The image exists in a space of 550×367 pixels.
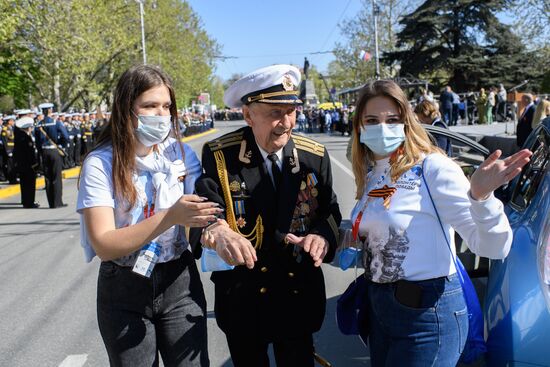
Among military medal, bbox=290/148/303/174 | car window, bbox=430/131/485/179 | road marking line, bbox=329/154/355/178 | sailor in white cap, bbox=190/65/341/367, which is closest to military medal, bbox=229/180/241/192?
sailor in white cap, bbox=190/65/341/367

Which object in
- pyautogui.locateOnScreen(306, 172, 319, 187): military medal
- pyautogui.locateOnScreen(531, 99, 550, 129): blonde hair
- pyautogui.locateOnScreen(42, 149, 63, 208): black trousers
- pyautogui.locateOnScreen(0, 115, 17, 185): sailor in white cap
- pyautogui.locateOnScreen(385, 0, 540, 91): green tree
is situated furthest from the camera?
pyautogui.locateOnScreen(385, 0, 540, 91): green tree

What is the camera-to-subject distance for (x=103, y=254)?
2.11 m

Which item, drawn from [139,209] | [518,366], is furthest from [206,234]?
[518,366]

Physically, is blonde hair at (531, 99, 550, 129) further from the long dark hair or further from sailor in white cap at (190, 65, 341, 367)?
the long dark hair

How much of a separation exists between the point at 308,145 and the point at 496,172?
0.88 meters

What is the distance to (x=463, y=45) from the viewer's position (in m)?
42.8

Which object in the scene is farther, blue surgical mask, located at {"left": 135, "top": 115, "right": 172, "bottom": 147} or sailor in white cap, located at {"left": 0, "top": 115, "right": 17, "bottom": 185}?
sailor in white cap, located at {"left": 0, "top": 115, "right": 17, "bottom": 185}

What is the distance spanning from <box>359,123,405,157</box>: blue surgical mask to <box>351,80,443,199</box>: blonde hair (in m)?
0.03

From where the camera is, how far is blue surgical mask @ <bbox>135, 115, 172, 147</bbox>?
7.40ft

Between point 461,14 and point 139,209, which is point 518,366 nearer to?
point 139,209

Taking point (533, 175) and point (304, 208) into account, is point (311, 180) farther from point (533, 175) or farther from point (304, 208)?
point (533, 175)

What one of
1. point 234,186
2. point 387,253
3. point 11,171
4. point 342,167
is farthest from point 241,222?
point 11,171

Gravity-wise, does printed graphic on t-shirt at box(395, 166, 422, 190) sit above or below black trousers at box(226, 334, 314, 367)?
above

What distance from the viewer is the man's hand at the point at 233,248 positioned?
6.68ft
